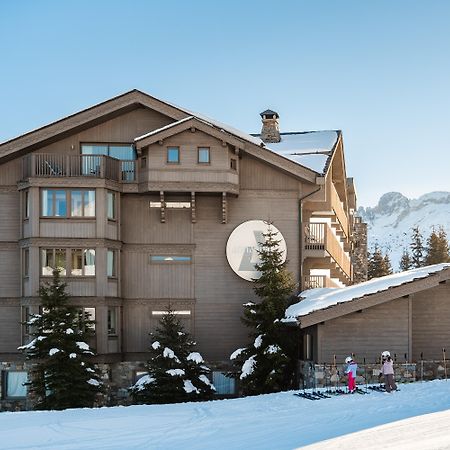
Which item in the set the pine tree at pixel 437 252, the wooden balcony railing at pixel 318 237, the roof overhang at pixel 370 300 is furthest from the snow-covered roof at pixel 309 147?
the pine tree at pixel 437 252

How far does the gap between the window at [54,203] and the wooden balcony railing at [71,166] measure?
0.79 m

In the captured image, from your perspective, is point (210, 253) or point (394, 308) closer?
point (394, 308)

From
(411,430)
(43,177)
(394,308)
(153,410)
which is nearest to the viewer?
(411,430)

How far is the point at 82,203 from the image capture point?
32.1 m

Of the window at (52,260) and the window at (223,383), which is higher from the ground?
the window at (52,260)

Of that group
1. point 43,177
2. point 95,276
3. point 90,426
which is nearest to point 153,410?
point 90,426

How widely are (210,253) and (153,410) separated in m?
10.7

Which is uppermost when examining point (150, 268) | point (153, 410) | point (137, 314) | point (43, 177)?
point (43, 177)

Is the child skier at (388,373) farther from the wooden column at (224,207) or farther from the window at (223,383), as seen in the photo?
the wooden column at (224,207)

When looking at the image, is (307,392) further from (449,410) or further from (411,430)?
(411,430)

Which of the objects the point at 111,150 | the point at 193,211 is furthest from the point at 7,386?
the point at 111,150

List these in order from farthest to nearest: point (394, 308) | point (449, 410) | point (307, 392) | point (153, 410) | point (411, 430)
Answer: point (394, 308), point (307, 392), point (153, 410), point (449, 410), point (411, 430)

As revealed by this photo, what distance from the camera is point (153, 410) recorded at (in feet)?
78.8

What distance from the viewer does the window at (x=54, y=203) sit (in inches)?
1257
